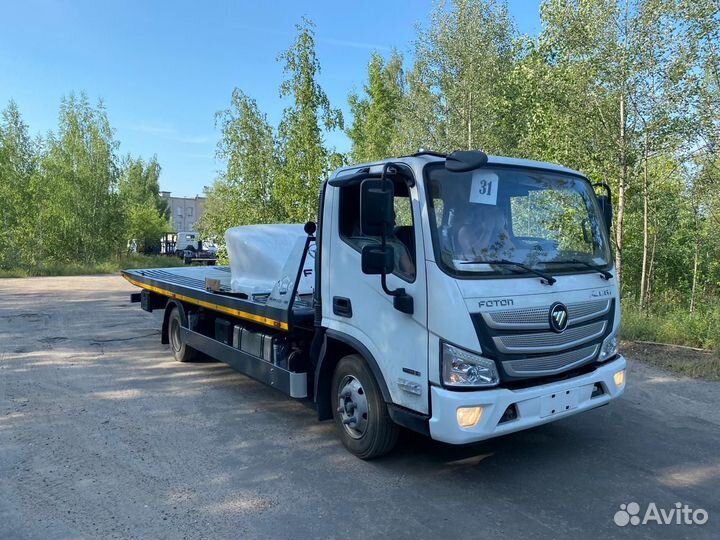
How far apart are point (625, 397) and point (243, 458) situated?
4.53 meters

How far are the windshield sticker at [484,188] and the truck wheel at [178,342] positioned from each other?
5326 mm

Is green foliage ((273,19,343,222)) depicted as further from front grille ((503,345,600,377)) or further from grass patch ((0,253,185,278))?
grass patch ((0,253,185,278))

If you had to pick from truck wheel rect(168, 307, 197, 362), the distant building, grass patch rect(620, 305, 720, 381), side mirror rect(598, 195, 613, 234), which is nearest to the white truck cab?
side mirror rect(598, 195, 613, 234)

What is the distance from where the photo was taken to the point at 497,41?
1569 centimetres

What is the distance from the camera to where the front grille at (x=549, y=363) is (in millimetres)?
3883

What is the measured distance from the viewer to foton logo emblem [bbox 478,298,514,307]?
3.80m

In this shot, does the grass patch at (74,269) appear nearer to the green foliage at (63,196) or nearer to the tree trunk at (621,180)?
the green foliage at (63,196)

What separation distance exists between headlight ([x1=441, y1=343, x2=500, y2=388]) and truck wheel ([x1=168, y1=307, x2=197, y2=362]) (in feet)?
17.2

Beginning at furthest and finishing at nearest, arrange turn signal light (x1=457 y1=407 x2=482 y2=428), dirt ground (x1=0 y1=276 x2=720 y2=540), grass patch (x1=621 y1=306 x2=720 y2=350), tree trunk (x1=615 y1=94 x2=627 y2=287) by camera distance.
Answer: tree trunk (x1=615 y1=94 x2=627 y2=287) → grass patch (x1=621 y1=306 x2=720 y2=350) → turn signal light (x1=457 y1=407 x2=482 y2=428) → dirt ground (x1=0 y1=276 x2=720 y2=540)

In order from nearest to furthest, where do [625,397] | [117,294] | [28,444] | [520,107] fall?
[28,444], [625,397], [520,107], [117,294]

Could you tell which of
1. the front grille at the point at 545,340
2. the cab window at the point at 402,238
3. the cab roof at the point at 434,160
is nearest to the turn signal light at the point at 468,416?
the front grille at the point at 545,340

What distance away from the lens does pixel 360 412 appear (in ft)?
14.9

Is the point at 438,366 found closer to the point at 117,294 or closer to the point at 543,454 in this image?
the point at 543,454

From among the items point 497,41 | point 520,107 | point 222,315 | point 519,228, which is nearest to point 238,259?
point 222,315
